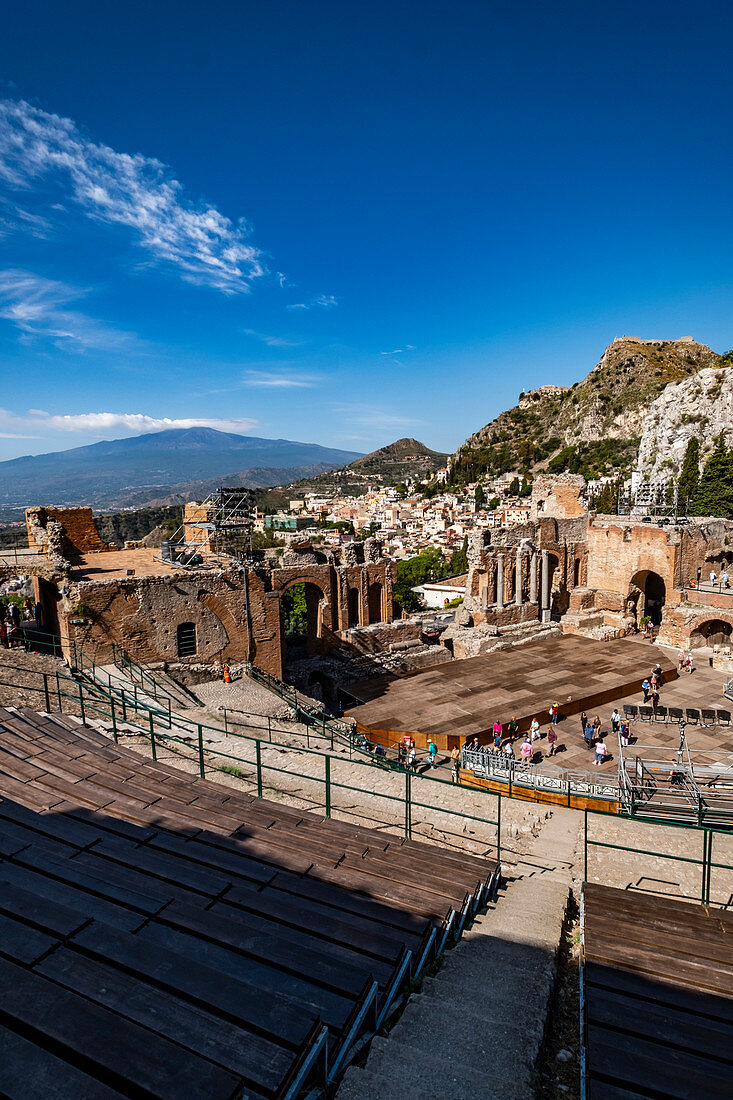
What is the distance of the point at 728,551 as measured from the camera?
3228 cm

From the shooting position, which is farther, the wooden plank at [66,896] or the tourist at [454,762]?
the tourist at [454,762]

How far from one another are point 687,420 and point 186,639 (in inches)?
2465

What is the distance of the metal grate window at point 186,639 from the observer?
1738cm

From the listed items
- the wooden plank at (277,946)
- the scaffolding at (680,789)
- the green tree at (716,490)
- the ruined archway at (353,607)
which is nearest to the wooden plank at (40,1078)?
the wooden plank at (277,946)

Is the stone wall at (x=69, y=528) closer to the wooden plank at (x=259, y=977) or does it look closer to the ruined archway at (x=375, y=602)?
the ruined archway at (x=375, y=602)

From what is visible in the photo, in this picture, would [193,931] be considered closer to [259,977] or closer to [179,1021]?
[259,977]

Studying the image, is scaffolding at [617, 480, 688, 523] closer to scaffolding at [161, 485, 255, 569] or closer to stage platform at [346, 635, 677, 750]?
stage platform at [346, 635, 677, 750]

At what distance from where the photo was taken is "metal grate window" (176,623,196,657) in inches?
684

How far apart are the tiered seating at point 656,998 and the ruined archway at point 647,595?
27813 millimetres

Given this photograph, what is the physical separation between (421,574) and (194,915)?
6334 cm

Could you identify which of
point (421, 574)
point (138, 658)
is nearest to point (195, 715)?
point (138, 658)

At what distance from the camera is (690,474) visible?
52.8 meters

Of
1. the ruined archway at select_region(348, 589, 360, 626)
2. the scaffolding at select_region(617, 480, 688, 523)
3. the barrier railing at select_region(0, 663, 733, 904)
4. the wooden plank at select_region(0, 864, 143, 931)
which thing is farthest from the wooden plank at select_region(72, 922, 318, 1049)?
the scaffolding at select_region(617, 480, 688, 523)

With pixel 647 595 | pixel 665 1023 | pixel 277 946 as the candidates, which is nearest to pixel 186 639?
pixel 277 946
